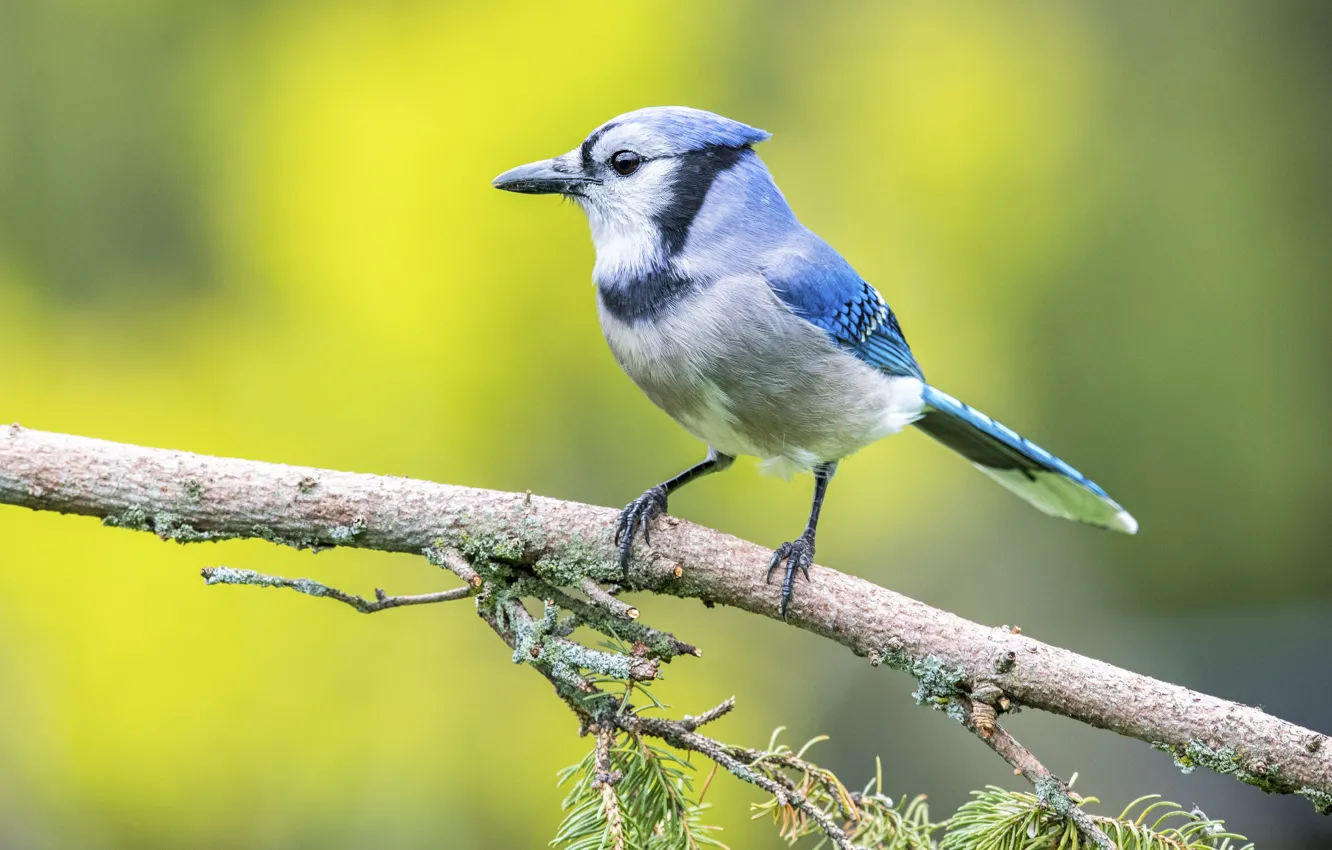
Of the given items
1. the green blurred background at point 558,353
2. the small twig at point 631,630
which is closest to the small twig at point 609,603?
the small twig at point 631,630

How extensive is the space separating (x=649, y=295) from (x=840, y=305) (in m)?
0.39

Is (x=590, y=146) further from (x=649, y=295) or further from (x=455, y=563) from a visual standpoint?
(x=455, y=563)

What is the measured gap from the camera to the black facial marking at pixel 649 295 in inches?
82.4

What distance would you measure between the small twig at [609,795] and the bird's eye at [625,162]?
1173 mm

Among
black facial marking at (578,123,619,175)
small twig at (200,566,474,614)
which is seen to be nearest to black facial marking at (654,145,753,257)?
black facial marking at (578,123,619,175)

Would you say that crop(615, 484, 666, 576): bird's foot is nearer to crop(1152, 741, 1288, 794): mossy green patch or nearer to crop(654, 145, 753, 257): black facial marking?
crop(654, 145, 753, 257): black facial marking

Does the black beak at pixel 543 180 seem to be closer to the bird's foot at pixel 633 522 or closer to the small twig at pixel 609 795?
the bird's foot at pixel 633 522

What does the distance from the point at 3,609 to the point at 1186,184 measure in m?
3.68

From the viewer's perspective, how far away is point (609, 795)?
55.0 inches

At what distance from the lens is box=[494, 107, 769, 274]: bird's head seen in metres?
2.21

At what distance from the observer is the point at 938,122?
12.7ft

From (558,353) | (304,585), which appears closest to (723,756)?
(304,585)

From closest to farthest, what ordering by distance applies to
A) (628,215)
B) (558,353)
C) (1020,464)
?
1. (628,215)
2. (1020,464)
3. (558,353)

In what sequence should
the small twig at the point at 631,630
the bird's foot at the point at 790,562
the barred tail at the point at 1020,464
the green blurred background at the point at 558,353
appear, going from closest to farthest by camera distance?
1. the small twig at the point at 631,630
2. the bird's foot at the point at 790,562
3. the barred tail at the point at 1020,464
4. the green blurred background at the point at 558,353
